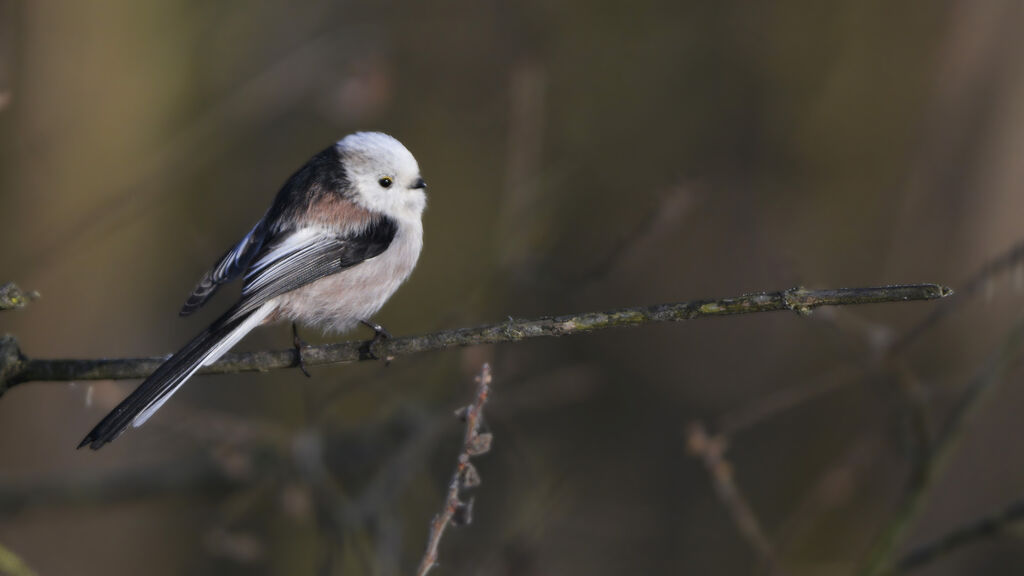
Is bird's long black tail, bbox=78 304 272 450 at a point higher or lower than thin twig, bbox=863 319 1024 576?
lower

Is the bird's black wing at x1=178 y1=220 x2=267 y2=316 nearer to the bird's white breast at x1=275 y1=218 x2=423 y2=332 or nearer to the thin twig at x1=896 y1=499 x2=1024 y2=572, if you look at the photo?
the bird's white breast at x1=275 y1=218 x2=423 y2=332

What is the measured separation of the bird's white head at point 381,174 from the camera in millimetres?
3676

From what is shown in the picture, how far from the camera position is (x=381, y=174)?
12.1 ft

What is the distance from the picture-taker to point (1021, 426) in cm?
524

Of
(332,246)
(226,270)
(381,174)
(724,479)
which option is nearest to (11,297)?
(226,270)

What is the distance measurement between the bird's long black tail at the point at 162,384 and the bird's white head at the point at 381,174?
0.90 meters

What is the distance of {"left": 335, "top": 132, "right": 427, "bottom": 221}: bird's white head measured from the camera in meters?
3.68

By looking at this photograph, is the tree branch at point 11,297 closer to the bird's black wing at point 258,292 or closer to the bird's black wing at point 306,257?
the bird's black wing at point 258,292

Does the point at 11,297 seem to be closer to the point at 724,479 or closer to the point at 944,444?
the point at 724,479

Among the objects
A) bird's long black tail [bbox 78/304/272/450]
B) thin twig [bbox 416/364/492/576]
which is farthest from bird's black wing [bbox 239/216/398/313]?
thin twig [bbox 416/364/492/576]

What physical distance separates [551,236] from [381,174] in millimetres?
2553

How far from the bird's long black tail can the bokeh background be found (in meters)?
1.18

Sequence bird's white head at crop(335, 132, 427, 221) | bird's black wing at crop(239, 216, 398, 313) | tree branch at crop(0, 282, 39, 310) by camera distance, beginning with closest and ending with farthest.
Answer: tree branch at crop(0, 282, 39, 310) → bird's black wing at crop(239, 216, 398, 313) → bird's white head at crop(335, 132, 427, 221)

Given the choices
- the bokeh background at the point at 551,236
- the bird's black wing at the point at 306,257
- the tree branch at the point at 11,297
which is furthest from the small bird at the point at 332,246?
the tree branch at the point at 11,297
